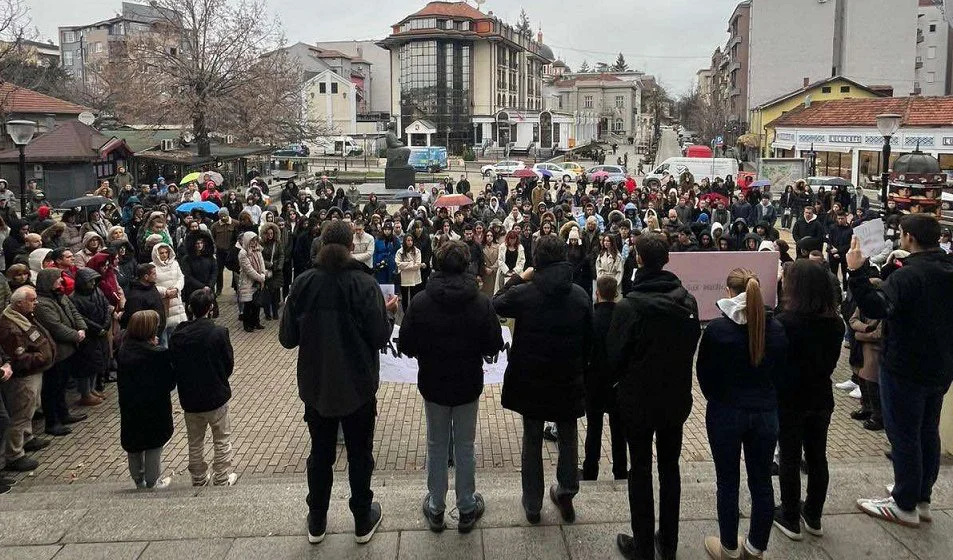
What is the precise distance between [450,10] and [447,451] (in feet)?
297

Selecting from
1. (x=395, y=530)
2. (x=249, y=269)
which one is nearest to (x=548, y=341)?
(x=395, y=530)

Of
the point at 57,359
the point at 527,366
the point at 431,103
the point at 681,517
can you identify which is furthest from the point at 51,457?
the point at 431,103

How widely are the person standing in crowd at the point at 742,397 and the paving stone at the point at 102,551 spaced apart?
3.38 m

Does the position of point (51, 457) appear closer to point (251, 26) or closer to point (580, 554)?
point (580, 554)

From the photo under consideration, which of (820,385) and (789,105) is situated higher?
(789,105)

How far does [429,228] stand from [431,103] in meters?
76.8

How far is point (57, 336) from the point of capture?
23.9ft

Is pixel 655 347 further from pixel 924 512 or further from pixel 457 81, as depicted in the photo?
pixel 457 81

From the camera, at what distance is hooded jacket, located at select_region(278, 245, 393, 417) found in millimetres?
4312

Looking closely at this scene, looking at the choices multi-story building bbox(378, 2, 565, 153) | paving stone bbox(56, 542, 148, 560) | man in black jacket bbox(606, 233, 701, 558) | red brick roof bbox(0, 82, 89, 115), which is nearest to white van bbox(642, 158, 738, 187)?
red brick roof bbox(0, 82, 89, 115)

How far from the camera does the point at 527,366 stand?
4.60 metres

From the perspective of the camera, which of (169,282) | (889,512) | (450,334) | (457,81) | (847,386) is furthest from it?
(457,81)

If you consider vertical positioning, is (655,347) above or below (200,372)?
above

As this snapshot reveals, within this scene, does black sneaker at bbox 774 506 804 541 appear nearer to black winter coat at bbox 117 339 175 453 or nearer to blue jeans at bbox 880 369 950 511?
blue jeans at bbox 880 369 950 511
